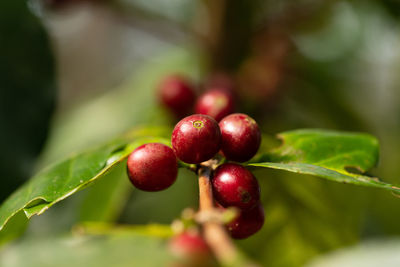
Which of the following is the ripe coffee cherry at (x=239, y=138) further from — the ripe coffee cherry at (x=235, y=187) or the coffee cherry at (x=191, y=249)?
the coffee cherry at (x=191, y=249)

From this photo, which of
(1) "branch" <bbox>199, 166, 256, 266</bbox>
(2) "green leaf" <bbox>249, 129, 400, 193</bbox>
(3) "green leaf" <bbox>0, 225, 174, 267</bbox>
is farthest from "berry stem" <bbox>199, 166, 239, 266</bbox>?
(3) "green leaf" <bbox>0, 225, 174, 267</bbox>

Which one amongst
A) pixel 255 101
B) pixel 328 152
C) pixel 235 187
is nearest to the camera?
pixel 235 187

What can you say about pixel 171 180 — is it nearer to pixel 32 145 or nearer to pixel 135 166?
pixel 135 166

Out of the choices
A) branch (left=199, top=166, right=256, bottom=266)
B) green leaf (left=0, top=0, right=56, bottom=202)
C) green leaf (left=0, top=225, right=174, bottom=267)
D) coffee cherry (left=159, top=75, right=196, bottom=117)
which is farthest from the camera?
coffee cherry (left=159, top=75, right=196, bottom=117)

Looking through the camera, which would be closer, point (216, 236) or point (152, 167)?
point (216, 236)

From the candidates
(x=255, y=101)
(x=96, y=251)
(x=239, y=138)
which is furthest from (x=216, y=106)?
(x=255, y=101)

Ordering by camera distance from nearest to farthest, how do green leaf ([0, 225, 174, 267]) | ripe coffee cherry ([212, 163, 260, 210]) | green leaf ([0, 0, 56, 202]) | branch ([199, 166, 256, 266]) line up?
branch ([199, 166, 256, 266]) → ripe coffee cherry ([212, 163, 260, 210]) → green leaf ([0, 225, 174, 267]) → green leaf ([0, 0, 56, 202])

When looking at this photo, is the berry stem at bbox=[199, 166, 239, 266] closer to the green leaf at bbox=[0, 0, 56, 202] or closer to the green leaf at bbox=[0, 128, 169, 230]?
the green leaf at bbox=[0, 128, 169, 230]

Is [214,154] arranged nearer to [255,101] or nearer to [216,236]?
[216,236]

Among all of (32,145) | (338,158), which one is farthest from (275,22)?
(338,158)
